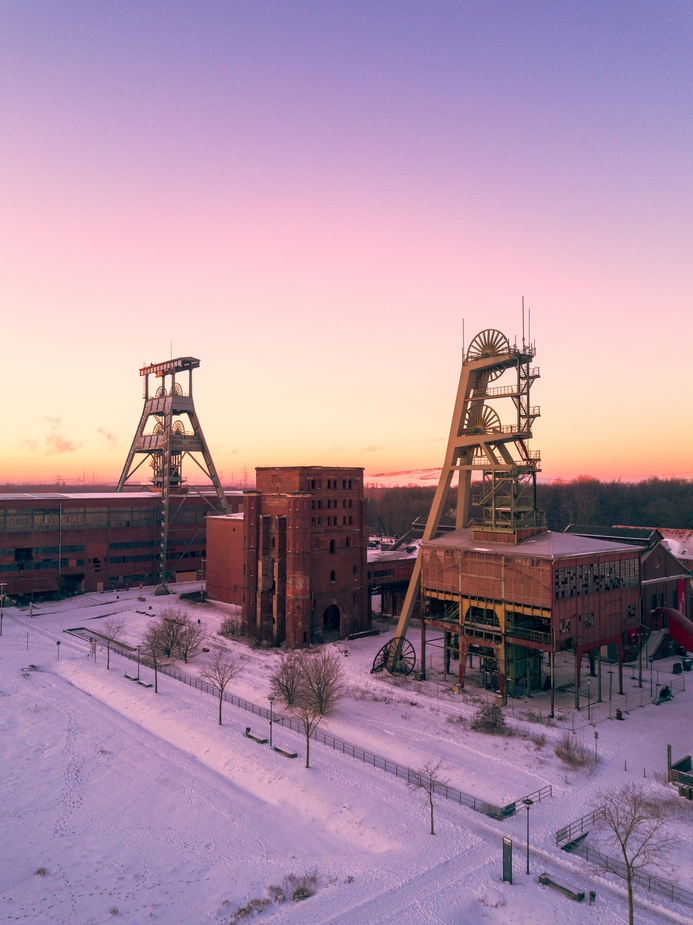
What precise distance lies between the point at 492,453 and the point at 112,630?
37893mm

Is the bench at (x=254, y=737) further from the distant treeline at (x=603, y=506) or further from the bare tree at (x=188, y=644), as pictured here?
the distant treeline at (x=603, y=506)

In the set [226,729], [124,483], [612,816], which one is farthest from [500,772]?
[124,483]

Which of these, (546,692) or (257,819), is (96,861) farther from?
(546,692)

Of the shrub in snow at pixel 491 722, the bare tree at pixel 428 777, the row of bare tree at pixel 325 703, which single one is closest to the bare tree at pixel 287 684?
the row of bare tree at pixel 325 703

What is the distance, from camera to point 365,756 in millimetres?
31969

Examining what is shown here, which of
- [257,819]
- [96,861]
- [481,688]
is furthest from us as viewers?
[481,688]

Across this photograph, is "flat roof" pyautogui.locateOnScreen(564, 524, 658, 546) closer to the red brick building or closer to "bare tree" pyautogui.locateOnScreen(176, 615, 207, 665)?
the red brick building

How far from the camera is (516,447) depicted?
4381 cm

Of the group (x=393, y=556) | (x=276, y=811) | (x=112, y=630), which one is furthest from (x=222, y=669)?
(x=393, y=556)

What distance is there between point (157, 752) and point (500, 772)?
17.8m

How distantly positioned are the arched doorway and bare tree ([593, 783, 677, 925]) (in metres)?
30.9

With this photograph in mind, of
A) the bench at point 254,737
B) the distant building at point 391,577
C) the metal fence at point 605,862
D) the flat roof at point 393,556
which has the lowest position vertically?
the metal fence at point 605,862

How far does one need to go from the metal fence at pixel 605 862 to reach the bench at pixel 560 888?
1.90m

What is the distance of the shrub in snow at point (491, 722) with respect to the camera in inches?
1353
